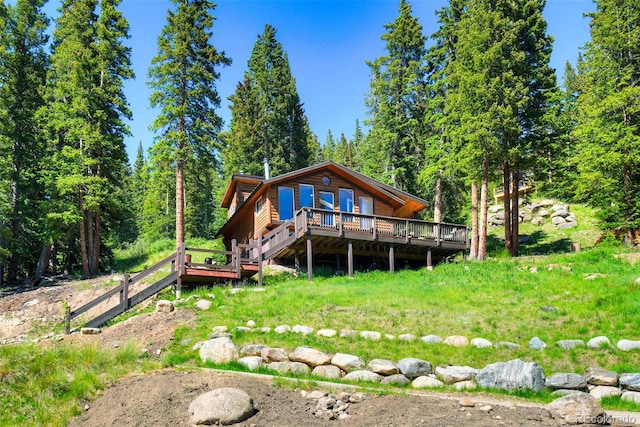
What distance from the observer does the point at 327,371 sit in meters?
9.23

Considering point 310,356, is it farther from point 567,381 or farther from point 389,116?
point 389,116

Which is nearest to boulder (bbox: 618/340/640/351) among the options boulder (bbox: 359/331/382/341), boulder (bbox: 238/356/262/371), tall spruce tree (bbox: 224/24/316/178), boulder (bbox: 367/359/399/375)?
boulder (bbox: 367/359/399/375)

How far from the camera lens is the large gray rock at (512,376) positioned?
8289mm

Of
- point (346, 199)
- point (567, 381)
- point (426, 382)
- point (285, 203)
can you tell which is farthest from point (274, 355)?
point (346, 199)

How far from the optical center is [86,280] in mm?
23531

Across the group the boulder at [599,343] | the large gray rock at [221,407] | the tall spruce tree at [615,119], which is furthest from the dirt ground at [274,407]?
→ the tall spruce tree at [615,119]

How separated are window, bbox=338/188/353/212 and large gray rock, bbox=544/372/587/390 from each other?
1709 centimetres

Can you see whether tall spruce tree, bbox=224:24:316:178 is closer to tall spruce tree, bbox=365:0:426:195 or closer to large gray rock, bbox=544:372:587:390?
tall spruce tree, bbox=365:0:426:195

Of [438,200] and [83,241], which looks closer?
[83,241]

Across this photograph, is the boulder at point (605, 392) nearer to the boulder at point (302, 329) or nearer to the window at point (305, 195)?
the boulder at point (302, 329)

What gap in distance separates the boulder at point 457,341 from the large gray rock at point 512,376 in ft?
5.34

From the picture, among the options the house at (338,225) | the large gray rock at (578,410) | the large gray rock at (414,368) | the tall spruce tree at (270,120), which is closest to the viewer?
the large gray rock at (578,410)

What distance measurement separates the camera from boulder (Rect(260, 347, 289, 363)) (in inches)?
391

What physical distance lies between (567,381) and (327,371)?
4.17 m
